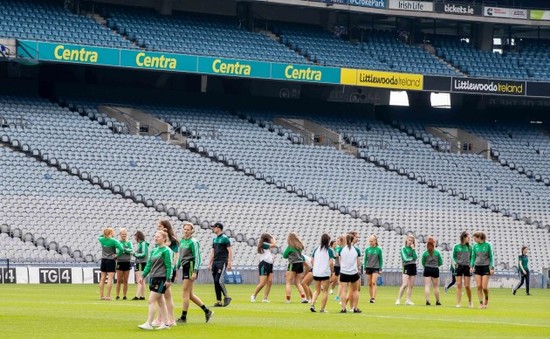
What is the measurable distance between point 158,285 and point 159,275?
264 mm

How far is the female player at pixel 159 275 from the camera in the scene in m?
24.4

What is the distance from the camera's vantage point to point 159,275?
968 inches

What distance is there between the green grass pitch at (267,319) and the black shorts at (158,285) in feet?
2.59

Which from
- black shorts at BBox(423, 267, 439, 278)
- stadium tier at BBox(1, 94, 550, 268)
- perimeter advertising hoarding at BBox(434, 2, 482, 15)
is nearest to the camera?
black shorts at BBox(423, 267, 439, 278)

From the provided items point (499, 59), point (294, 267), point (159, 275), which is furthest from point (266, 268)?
point (499, 59)

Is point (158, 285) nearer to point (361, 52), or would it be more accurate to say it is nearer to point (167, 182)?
point (167, 182)

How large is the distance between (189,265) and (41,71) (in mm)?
39543

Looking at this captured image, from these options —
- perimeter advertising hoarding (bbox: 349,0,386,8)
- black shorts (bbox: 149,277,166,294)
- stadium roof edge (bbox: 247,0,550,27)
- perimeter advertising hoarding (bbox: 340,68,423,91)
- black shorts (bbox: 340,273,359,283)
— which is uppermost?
perimeter advertising hoarding (bbox: 349,0,386,8)

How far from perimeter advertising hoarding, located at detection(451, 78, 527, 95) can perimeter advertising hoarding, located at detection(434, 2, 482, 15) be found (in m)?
4.09

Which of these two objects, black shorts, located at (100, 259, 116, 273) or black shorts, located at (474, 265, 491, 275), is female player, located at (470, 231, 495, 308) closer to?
black shorts, located at (474, 265, 491, 275)

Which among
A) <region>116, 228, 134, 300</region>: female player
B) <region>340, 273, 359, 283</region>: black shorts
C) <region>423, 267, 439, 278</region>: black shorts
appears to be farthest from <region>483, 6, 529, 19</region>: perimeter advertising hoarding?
<region>340, 273, 359, 283</region>: black shorts

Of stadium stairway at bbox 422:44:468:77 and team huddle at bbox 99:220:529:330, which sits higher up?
stadium stairway at bbox 422:44:468:77

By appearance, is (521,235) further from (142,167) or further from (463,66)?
(142,167)

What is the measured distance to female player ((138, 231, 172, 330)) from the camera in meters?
24.4
